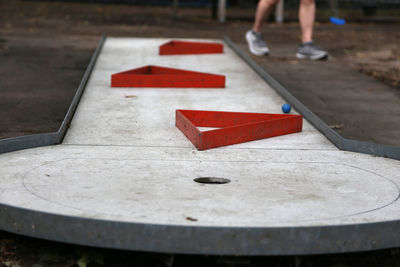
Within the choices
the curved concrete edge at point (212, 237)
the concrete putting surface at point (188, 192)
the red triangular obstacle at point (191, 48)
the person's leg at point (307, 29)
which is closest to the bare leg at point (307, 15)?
the person's leg at point (307, 29)

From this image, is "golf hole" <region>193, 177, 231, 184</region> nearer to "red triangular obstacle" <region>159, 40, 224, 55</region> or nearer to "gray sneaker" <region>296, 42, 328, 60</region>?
"red triangular obstacle" <region>159, 40, 224, 55</region>

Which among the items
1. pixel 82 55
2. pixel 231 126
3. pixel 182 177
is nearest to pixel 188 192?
pixel 182 177

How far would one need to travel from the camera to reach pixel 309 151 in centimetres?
336

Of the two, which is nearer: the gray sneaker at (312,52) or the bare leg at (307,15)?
the bare leg at (307,15)

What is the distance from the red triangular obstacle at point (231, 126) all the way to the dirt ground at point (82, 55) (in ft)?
2.82

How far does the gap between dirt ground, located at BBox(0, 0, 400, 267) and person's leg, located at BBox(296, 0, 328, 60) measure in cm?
38

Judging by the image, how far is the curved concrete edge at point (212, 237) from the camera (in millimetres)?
2086

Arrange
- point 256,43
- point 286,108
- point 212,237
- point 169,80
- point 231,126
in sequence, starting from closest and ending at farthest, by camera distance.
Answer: point 212,237 → point 231,126 → point 286,108 → point 169,80 → point 256,43

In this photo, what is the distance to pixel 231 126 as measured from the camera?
3.52m

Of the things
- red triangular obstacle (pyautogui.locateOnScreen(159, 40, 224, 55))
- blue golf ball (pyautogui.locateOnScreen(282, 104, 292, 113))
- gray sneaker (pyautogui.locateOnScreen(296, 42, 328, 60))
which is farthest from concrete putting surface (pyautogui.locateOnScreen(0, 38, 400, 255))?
gray sneaker (pyautogui.locateOnScreen(296, 42, 328, 60))

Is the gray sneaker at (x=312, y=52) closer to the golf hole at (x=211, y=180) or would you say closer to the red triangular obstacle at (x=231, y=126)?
the red triangular obstacle at (x=231, y=126)

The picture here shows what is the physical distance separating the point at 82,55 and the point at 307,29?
99.2 inches

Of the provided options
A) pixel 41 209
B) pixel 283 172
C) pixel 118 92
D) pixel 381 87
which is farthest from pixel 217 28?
pixel 41 209

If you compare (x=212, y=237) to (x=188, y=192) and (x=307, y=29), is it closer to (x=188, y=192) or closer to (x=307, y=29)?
(x=188, y=192)
